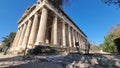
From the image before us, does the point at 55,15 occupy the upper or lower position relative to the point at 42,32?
upper

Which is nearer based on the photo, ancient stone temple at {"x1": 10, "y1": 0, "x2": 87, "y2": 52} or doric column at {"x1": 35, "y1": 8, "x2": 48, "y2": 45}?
doric column at {"x1": 35, "y1": 8, "x2": 48, "y2": 45}

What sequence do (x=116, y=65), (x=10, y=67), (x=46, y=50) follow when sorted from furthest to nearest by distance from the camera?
(x=46, y=50)
(x=116, y=65)
(x=10, y=67)

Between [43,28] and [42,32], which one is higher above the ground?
[43,28]

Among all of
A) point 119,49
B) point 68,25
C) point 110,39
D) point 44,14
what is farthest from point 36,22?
point 110,39

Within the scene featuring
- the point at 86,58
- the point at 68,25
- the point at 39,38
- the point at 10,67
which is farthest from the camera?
the point at 68,25

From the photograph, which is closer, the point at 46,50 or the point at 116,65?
the point at 116,65

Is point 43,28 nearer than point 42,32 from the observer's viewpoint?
No

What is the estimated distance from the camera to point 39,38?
2791 centimetres

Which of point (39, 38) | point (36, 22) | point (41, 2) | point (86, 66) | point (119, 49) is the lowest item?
point (86, 66)

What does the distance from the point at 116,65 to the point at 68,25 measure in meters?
32.3

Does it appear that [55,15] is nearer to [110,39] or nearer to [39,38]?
[39,38]

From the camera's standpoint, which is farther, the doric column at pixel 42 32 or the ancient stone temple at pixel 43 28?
the ancient stone temple at pixel 43 28

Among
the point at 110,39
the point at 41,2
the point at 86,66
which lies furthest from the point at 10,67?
the point at 110,39

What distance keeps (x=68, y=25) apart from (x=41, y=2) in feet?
36.6
